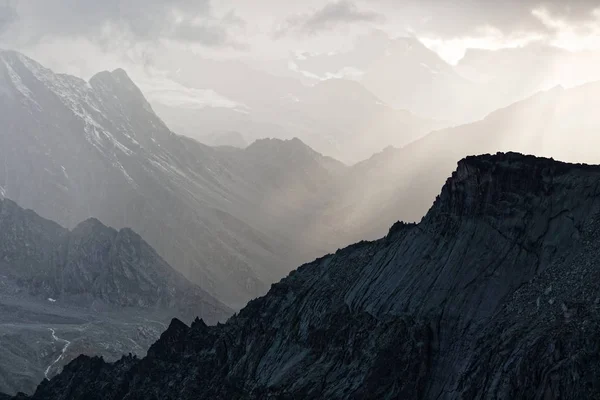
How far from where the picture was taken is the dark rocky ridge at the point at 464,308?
7238cm

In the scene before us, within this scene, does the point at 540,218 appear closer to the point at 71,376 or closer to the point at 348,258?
the point at 348,258

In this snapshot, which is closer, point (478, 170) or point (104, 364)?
point (478, 170)

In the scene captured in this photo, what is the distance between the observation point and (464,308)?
84812mm

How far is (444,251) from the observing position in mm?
92000

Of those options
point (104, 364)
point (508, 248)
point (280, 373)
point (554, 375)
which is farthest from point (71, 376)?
point (554, 375)

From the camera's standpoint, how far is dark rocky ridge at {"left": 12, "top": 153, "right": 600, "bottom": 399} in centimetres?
7238

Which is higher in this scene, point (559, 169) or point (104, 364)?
point (559, 169)

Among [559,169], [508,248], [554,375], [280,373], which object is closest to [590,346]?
[554,375]

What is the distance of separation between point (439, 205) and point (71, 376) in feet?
306

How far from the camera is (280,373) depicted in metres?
104

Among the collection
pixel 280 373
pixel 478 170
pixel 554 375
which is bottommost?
pixel 280 373

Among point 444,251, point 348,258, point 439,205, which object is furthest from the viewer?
point 348,258

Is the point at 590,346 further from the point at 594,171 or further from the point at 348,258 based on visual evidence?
the point at 348,258

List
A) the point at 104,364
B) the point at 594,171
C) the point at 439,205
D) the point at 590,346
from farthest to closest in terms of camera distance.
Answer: the point at 104,364, the point at 439,205, the point at 594,171, the point at 590,346
